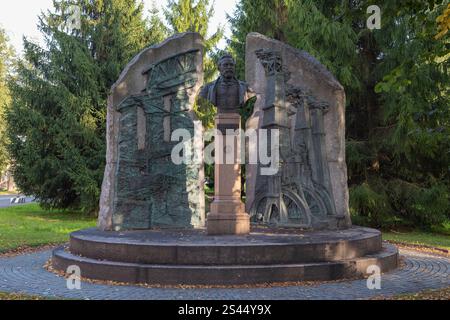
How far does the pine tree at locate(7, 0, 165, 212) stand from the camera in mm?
18609

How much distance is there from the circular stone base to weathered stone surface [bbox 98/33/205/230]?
167 cm

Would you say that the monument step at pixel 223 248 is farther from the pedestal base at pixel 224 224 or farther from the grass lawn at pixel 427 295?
the grass lawn at pixel 427 295

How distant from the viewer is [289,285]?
7215mm

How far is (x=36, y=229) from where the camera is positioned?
51.0ft

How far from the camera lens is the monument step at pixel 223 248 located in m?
7.52

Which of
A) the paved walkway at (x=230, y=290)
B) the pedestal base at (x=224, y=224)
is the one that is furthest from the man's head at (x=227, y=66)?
the paved walkway at (x=230, y=290)

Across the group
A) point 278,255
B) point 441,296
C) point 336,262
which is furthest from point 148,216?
point 441,296

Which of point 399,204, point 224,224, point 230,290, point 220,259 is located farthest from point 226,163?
point 399,204

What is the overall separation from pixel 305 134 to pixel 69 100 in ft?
36.6

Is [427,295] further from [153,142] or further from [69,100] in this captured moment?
[69,100]
